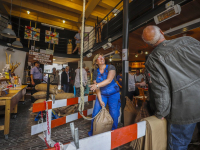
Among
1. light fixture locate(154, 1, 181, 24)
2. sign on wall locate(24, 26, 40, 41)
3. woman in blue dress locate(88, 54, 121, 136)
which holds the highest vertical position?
sign on wall locate(24, 26, 40, 41)

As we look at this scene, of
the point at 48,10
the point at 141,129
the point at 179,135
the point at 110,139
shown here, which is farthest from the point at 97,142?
the point at 48,10

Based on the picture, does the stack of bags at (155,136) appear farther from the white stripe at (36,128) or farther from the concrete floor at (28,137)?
the white stripe at (36,128)

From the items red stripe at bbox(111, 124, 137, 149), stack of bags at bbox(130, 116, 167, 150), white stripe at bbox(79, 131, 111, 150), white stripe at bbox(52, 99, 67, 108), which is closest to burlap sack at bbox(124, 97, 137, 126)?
stack of bags at bbox(130, 116, 167, 150)

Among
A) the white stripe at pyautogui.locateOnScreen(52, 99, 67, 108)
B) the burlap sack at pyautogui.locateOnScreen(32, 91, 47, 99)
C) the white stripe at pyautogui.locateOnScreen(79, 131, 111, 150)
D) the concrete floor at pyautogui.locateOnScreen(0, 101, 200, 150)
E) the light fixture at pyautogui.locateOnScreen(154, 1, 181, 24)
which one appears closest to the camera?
the white stripe at pyautogui.locateOnScreen(79, 131, 111, 150)

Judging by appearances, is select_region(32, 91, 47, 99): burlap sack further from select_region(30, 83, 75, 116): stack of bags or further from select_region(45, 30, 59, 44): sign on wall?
select_region(45, 30, 59, 44): sign on wall

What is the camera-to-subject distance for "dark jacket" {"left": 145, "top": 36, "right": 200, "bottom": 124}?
0.99 m

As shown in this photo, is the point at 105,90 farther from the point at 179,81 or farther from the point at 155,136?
the point at 179,81

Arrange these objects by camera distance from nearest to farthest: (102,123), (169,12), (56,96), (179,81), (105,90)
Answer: (179,81), (102,123), (105,90), (169,12), (56,96)

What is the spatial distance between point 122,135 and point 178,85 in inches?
26.8

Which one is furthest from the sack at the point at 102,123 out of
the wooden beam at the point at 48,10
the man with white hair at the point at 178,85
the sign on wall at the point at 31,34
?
the wooden beam at the point at 48,10

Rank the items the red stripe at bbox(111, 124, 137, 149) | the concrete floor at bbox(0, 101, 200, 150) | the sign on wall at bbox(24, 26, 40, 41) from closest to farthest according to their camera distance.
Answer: the red stripe at bbox(111, 124, 137, 149)
the concrete floor at bbox(0, 101, 200, 150)
the sign on wall at bbox(24, 26, 40, 41)

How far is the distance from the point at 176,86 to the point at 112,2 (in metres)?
8.50

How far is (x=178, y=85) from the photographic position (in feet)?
3.25

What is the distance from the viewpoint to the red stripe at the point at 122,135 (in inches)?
37.8
